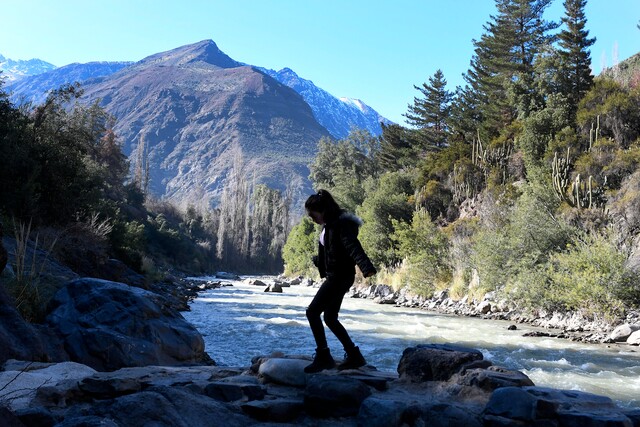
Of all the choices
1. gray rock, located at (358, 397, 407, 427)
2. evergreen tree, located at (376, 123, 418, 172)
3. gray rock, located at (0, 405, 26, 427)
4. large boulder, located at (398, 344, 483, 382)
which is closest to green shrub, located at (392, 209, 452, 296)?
evergreen tree, located at (376, 123, 418, 172)

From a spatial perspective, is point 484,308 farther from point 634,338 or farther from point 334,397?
point 334,397

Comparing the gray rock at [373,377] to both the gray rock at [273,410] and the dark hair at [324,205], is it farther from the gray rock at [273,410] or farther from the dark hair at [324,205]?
the dark hair at [324,205]

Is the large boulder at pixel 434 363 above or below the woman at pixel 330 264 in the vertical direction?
below

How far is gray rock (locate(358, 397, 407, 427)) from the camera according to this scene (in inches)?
150

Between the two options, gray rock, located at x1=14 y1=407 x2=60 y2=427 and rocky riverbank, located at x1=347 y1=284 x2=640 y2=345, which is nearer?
gray rock, located at x1=14 y1=407 x2=60 y2=427

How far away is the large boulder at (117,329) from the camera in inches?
255

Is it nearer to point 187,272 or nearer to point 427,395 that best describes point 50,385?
point 427,395

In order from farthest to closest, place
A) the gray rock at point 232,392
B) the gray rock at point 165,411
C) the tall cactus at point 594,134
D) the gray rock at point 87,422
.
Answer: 1. the tall cactus at point 594,134
2. the gray rock at point 232,392
3. the gray rock at point 165,411
4. the gray rock at point 87,422

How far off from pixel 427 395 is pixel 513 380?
72cm

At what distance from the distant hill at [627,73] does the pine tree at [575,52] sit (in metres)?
2.11

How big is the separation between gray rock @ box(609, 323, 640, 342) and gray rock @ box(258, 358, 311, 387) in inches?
450

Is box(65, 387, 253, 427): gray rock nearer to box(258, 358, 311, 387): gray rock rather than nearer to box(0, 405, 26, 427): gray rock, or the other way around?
box(0, 405, 26, 427): gray rock

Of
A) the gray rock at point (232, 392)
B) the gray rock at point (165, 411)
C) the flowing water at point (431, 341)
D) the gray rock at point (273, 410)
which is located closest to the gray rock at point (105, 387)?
the gray rock at point (165, 411)

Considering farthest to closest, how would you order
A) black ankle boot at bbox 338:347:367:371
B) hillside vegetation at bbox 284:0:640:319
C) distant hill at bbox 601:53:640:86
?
distant hill at bbox 601:53:640:86, hillside vegetation at bbox 284:0:640:319, black ankle boot at bbox 338:347:367:371
